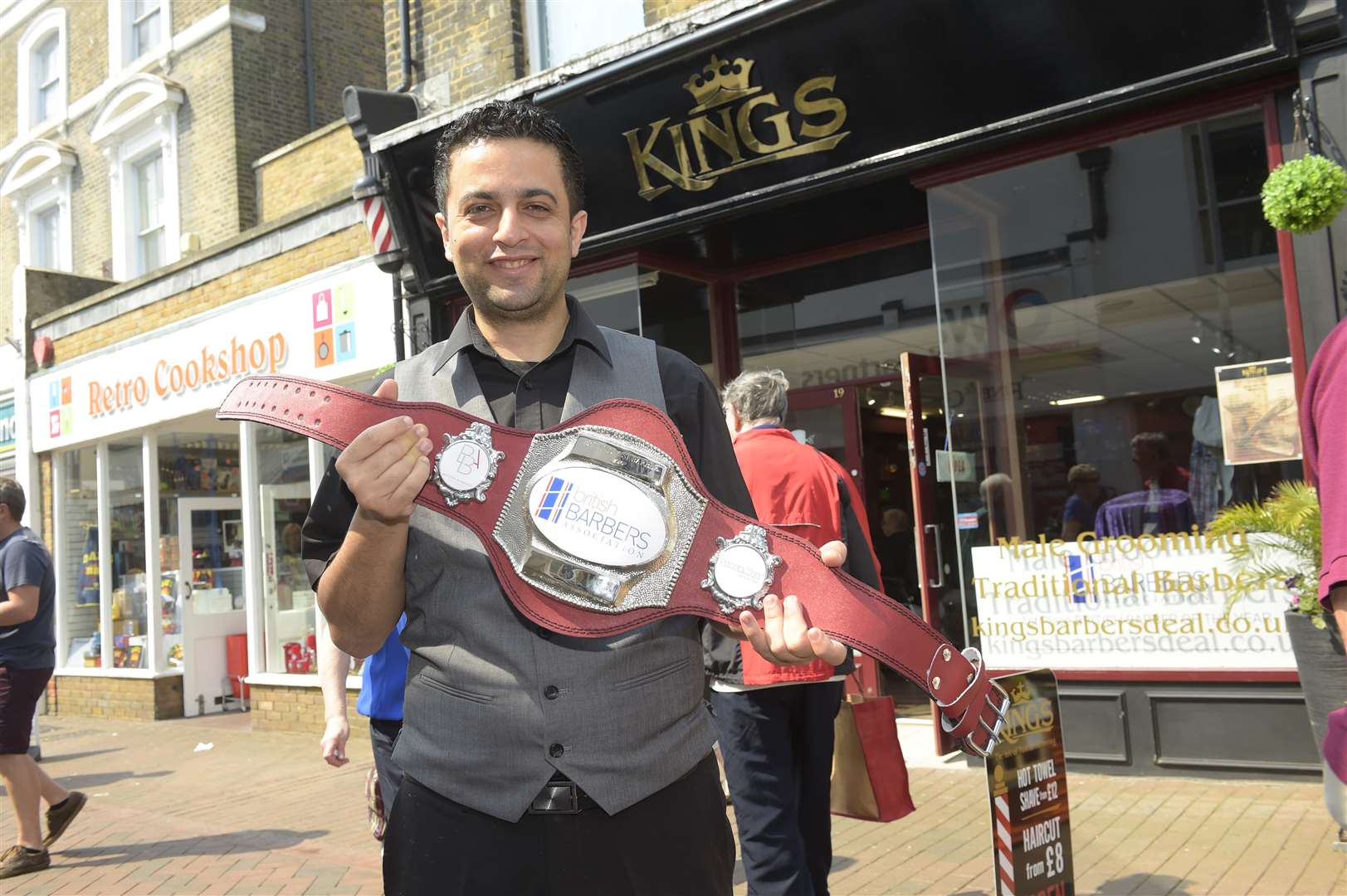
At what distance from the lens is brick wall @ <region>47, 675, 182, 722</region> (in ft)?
38.4

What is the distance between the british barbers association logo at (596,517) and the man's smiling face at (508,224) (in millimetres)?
341

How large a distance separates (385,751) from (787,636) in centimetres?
209

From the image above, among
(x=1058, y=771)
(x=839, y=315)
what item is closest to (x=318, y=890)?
(x=1058, y=771)

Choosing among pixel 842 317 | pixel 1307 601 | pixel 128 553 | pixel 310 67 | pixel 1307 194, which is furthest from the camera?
pixel 310 67

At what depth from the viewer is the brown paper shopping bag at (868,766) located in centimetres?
393

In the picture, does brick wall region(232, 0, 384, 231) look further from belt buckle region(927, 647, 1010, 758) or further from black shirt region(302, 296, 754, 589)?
belt buckle region(927, 647, 1010, 758)

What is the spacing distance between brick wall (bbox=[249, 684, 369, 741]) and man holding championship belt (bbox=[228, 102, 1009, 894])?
834 cm

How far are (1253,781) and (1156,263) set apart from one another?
2822mm

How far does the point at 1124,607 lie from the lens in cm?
599

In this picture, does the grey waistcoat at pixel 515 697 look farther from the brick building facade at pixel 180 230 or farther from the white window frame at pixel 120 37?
the white window frame at pixel 120 37

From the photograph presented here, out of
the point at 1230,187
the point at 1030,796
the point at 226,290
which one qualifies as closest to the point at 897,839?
the point at 1030,796

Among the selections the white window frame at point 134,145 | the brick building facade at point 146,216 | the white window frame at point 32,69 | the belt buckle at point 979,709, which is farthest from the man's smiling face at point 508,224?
the white window frame at point 32,69

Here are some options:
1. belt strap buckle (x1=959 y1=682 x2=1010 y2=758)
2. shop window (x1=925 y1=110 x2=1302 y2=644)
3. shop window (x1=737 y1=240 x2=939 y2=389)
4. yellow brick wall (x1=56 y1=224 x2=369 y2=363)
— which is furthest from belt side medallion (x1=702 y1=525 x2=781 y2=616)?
yellow brick wall (x1=56 y1=224 x2=369 y2=363)

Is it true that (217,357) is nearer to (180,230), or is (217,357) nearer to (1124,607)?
(180,230)
